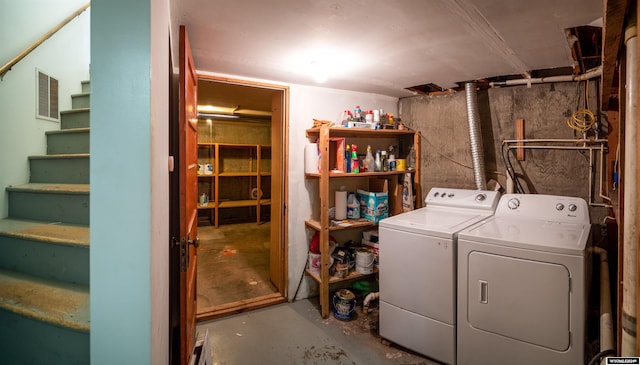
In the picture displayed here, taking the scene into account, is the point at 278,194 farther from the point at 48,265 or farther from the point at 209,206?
the point at 209,206

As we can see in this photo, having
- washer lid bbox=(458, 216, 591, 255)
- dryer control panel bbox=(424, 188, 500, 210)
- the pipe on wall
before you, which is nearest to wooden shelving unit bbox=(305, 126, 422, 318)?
dryer control panel bbox=(424, 188, 500, 210)

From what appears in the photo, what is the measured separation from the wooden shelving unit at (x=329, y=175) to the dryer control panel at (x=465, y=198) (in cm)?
41

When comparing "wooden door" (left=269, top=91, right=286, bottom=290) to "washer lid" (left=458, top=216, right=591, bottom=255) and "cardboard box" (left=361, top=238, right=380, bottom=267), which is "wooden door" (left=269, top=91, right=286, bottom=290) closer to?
"cardboard box" (left=361, top=238, right=380, bottom=267)

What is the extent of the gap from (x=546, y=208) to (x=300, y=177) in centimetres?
201

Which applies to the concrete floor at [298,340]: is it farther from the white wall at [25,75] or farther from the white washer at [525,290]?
the white wall at [25,75]

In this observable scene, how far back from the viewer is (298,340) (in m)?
2.15

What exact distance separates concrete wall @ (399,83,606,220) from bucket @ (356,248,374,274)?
101 centimetres

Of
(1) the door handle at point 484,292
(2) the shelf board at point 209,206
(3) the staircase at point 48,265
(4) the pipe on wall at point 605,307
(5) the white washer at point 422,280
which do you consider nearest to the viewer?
(3) the staircase at point 48,265

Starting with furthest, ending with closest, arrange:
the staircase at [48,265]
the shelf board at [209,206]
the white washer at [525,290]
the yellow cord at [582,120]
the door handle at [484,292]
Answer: the shelf board at [209,206], the yellow cord at [582,120], the door handle at [484,292], the white washer at [525,290], the staircase at [48,265]

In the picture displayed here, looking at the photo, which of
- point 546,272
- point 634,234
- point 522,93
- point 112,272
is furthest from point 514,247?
point 112,272

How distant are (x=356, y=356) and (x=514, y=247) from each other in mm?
1291

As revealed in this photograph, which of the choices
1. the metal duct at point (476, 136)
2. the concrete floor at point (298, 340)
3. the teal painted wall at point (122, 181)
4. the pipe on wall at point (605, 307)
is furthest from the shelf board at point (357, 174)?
the teal painted wall at point (122, 181)

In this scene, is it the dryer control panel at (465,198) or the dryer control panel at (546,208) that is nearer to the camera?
the dryer control panel at (546,208)

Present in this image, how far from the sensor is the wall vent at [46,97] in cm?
200
